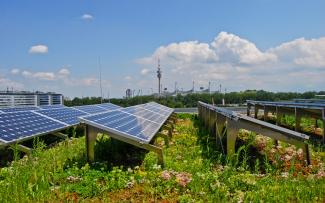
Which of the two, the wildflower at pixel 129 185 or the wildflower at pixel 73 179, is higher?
the wildflower at pixel 73 179

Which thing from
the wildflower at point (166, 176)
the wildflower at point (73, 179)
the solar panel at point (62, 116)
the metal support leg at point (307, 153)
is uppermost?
the solar panel at point (62, 116)

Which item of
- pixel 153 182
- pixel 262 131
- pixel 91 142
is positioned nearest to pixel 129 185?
pixel 153 182

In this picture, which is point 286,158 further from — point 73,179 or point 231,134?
point 73,179

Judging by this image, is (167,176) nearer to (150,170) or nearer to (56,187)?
(150,170)

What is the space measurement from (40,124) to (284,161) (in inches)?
276

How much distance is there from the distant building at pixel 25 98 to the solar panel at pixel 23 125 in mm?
19700

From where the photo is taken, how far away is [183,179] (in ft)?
21.3

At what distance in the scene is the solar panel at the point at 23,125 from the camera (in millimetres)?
9383

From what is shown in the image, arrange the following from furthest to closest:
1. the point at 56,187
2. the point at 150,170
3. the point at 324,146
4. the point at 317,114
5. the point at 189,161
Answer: the point at 317,114
the point at 324,146
the point at 189,161
the point at 150,170
the point at 56,187

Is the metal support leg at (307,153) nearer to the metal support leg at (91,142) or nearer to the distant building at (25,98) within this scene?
the metal support leg at (91,142)

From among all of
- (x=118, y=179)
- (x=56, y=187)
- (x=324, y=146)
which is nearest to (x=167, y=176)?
(x=118, y=179)

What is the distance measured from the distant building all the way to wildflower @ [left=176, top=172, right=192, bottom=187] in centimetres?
2687

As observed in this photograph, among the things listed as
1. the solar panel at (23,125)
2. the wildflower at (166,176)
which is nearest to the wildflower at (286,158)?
the wildflower at (166,176)

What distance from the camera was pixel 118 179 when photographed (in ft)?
22.5
